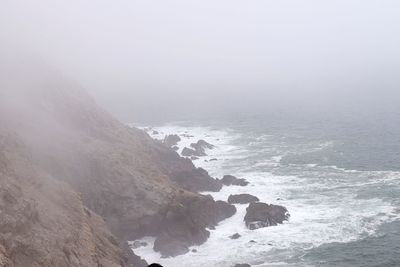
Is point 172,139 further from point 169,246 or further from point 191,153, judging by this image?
point 169,246

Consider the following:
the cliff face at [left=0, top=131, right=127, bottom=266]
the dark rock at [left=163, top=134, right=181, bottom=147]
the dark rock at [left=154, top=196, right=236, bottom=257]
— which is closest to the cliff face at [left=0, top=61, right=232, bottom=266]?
the dark rock at [left=154, top=196, right=236, bottom=257]

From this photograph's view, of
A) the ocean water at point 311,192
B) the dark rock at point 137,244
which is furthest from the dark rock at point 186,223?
the dark rock at point 137,244

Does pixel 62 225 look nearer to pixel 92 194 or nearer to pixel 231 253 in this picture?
pixel 92 194

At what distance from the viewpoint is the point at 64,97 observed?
79688 millimetres

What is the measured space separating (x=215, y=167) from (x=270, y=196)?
19069 mm

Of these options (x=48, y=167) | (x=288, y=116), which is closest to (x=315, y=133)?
(x=288, y=116)

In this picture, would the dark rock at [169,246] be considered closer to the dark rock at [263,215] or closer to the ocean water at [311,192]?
the ocean water at [311,192]

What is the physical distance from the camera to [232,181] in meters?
80.2

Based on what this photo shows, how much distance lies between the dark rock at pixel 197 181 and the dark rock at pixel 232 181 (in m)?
1.35

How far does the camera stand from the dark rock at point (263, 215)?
6431cm

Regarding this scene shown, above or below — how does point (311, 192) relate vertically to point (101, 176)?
above

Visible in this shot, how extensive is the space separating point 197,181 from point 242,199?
9.03m

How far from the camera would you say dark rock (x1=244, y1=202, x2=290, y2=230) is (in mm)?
64312

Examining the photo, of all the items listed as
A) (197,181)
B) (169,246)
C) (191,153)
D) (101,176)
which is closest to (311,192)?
(197,181)
